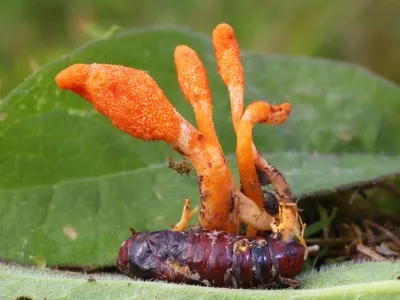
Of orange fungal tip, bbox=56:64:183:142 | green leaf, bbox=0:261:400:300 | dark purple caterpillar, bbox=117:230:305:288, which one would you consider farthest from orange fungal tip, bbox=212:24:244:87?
green leaf, bbox=0:261:400:300

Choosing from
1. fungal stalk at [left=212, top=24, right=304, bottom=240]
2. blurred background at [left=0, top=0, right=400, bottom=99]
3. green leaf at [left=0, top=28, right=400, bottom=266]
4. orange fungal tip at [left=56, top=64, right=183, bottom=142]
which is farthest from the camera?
blurred background at [left=0, top=0, right=400, bottom=99]

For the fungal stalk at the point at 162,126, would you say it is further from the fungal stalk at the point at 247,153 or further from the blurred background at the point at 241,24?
the blurred background at the point at 241,24

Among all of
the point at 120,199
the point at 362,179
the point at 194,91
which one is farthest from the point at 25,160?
the point at 362,179

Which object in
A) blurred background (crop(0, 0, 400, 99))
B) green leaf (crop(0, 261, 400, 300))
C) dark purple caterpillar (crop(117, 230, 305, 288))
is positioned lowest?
green leaf (crop(0, 261, 400, 300))

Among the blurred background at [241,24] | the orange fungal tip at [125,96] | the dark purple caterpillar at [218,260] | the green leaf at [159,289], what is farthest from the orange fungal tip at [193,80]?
the blurred background at [241,24]

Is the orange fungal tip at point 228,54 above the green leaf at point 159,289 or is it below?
above

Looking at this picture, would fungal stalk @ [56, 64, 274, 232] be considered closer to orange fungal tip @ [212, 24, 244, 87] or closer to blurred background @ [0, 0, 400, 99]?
orange fungal tip @ [212, 24, 244, 87]

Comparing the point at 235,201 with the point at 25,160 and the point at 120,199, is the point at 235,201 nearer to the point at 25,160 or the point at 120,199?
the point at 120,199

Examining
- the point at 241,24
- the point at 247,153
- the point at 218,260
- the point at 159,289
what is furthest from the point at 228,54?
the point at 241,24
